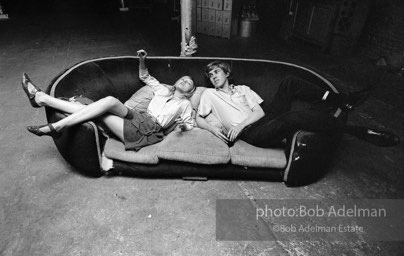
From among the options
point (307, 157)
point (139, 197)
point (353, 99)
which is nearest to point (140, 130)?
point (139, 197)

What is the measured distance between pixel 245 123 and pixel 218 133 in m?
0.31

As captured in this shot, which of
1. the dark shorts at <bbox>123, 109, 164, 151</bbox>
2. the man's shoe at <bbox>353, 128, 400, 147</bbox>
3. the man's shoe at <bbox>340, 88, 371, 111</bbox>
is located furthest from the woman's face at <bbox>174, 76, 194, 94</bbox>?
the man's shoe at <bbox>353, 128, 400, 147</bbox>

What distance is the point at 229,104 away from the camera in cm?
305

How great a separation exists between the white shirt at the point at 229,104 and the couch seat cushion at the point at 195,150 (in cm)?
37

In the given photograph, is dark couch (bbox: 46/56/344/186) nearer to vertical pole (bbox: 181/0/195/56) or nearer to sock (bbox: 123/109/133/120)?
sock (bbox: 123/109/133/120)

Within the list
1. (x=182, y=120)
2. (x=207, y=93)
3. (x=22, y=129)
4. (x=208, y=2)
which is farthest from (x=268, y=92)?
(x=208, y=2)

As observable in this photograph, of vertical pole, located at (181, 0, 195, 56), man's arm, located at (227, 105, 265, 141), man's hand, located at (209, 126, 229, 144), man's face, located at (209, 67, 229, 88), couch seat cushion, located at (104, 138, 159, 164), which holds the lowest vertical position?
couch seat cushion, located at (104, 138, 159, 164)

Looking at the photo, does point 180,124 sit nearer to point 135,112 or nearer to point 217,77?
point 135,112

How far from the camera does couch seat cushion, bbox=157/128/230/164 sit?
2.60 m

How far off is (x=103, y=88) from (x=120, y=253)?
1981mm

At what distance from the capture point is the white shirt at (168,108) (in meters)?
2.95

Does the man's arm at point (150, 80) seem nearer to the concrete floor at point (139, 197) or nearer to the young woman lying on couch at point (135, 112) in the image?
the young woman lying on couch at point (135, 112)

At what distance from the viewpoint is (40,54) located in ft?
20.2

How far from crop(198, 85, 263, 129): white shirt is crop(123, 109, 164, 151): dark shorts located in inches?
23.1
